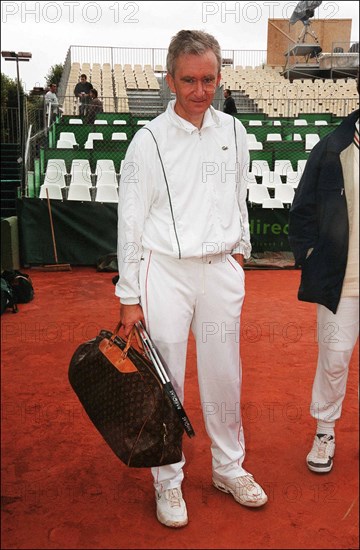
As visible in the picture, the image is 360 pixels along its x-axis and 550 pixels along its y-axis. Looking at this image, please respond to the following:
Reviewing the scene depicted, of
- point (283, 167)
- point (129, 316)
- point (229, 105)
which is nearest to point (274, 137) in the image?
point (283, 167)

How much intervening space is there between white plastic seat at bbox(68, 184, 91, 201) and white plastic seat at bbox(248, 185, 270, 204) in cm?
282

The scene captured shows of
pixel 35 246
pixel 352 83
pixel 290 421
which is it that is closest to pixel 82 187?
pixel 35 246

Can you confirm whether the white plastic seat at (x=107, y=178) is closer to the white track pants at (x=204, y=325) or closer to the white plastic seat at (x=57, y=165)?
the white plastic seat at (x=57, y=165)

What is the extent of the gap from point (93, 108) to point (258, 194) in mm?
6678

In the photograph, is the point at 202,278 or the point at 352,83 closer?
the point at 202,278

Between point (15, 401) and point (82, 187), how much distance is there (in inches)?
266

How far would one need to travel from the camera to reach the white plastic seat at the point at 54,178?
33.6 ft

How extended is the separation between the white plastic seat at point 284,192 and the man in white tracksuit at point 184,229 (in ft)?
26.5

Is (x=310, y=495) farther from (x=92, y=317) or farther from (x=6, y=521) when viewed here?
(x=92, y=317)

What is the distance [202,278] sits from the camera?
246cm

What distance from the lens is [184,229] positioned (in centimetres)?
240

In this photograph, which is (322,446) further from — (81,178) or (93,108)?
(93,108)

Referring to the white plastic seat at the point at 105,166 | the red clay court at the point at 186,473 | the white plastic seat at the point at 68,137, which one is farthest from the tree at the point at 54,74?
the red clay court at the point at 186,473

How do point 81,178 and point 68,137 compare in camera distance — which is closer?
point 81,178
